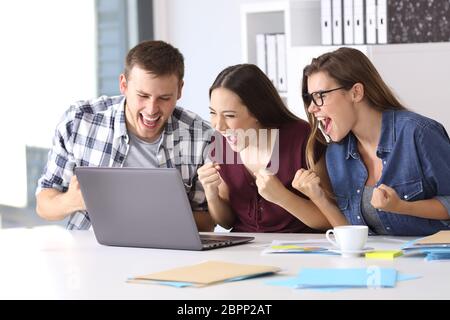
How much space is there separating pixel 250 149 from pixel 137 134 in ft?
1.47

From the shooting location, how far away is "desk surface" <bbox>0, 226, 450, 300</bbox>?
5.92 feet

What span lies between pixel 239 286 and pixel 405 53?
7.05 ft

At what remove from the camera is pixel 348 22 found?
4.01 m

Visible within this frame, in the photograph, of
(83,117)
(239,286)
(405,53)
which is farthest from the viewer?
(405,53)

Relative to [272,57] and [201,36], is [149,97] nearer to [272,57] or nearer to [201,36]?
[272,57]

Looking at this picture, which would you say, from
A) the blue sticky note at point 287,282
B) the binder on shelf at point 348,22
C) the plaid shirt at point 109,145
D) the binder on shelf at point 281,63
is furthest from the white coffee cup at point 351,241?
the binder on shelf at point 281,63

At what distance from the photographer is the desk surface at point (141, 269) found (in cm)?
180

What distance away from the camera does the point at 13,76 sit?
4.60 m

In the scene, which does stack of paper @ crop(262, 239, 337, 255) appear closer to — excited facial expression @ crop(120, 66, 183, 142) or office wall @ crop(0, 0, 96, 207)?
excited facial expression @ crop(120, 66, 183, 142)

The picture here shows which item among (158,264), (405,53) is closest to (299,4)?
(405,53)

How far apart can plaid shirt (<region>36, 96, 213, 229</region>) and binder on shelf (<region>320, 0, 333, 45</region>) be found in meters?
1.11

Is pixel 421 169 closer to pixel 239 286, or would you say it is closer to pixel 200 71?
pixel 239 286

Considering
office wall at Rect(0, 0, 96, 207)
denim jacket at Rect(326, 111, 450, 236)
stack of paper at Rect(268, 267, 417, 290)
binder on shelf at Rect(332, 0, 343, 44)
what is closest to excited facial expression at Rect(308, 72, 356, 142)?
denim jacket at Rect(326, 111, 450, 236)

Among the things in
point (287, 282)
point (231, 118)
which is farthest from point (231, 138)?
point (287, 282)
